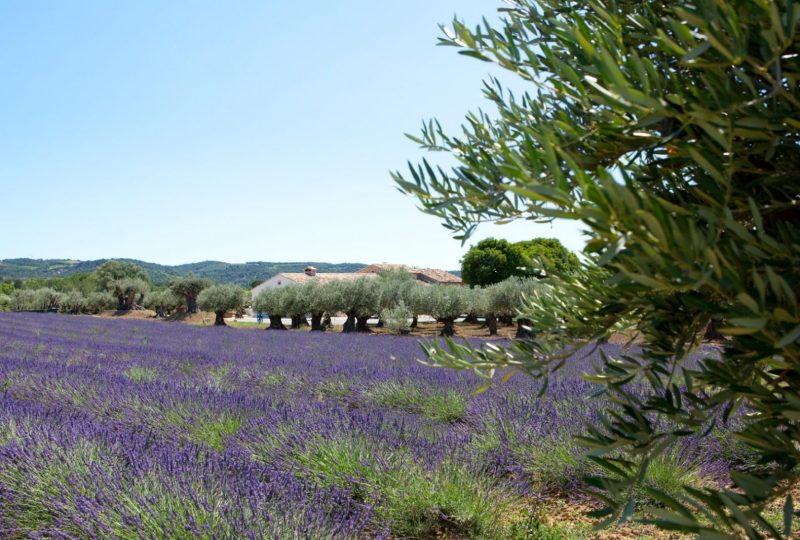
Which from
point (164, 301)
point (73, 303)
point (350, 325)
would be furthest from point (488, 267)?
point (73, 303)

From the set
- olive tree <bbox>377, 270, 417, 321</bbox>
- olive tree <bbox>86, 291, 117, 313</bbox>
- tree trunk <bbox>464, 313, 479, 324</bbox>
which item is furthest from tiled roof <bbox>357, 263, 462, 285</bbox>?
olive tree <bbox>377, 270, 417, 321</bbox>

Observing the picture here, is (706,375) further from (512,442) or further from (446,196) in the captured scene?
(512,442)

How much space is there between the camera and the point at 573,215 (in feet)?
3.03

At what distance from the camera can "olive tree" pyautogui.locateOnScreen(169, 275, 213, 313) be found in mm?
44188

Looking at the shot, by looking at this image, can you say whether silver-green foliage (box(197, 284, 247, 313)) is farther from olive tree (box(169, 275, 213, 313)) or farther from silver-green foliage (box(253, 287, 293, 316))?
olive tree (box(169, 275, 213, 313))

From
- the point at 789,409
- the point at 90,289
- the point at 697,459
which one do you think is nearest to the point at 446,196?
the point at 789,409

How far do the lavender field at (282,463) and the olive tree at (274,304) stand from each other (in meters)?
23.0

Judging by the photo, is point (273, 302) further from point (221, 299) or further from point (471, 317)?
point (471, 317)

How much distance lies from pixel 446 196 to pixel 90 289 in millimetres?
62478

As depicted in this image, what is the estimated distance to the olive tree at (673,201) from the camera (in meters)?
0.88

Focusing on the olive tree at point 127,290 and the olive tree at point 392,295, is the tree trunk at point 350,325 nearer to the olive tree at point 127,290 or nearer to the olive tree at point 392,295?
the olive tree at point 392,295

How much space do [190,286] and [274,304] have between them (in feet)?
57.9

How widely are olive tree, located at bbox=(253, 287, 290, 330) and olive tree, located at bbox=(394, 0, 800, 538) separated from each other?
1103 inches

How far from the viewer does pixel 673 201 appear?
1.37m
